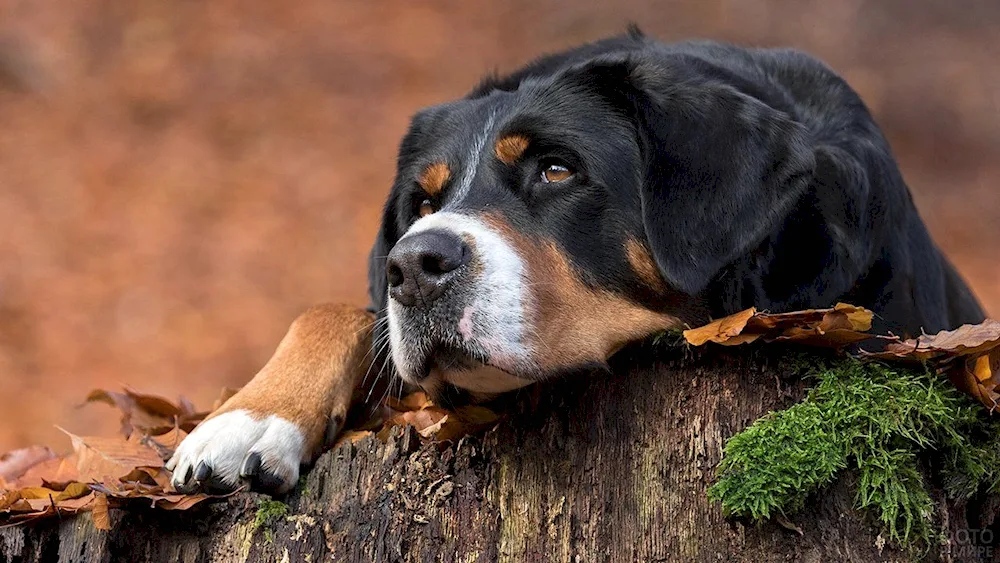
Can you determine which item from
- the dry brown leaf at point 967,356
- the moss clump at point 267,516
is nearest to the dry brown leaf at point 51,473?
the moss clump at point 267,516

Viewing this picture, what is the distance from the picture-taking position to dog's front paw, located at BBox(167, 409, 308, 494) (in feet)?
9.09

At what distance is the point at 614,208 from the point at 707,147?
1.04 feet

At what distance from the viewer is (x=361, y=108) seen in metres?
12.5

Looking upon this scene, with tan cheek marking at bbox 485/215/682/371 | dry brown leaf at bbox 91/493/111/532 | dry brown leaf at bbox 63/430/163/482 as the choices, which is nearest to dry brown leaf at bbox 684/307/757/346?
tan cheek marking at bbox 485/215/682/371

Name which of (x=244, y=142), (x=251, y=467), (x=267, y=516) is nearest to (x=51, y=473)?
(x=251, y=467)

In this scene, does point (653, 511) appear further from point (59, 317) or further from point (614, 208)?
point (59, 317)

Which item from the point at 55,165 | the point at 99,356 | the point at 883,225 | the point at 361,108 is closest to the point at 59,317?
the point at 99,356

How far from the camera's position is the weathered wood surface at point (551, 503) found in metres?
2.36

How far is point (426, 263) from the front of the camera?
2.62 meters

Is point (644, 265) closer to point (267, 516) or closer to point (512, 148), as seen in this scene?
point (512, 148)

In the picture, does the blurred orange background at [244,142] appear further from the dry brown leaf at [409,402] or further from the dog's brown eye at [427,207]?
the dog's brown eye at [427,207]

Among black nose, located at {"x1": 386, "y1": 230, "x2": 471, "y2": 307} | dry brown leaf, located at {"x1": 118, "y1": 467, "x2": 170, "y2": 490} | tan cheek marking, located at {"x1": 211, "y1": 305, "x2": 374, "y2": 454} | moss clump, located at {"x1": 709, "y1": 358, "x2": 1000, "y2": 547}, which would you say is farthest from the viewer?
tan cheek marking, located at {"x1": 211, "y1": 305, "x2": 374, "y2": 454}

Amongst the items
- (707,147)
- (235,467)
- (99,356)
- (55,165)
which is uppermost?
(707,147)

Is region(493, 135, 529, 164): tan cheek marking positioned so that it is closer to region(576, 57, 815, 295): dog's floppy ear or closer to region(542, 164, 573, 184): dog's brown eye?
region(542, 164, 573, 184): dog's brown eye
